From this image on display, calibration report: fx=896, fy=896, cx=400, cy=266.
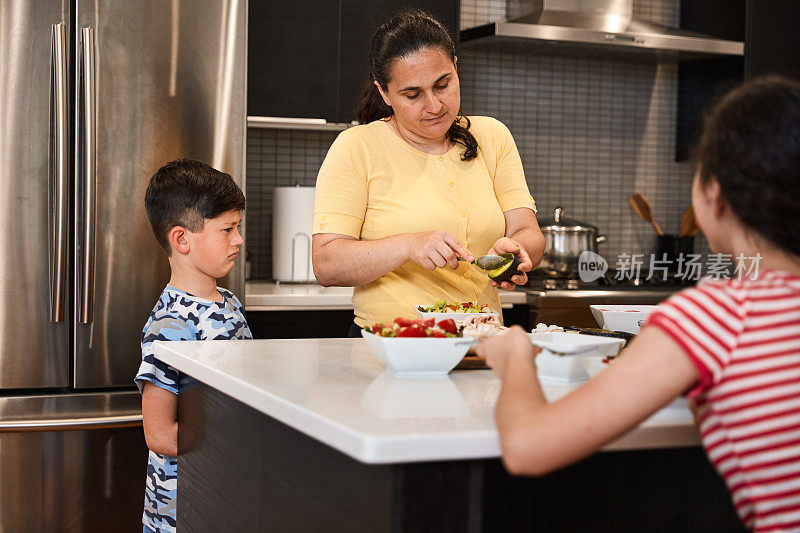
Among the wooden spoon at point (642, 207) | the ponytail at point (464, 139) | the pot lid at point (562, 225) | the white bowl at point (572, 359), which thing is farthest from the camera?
the wooden spoon at point (642, 207)

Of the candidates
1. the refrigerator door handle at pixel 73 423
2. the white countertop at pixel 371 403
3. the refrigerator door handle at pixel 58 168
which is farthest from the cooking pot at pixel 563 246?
the white countertop at pixel 371 403

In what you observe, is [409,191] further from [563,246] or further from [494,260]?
[563,246]

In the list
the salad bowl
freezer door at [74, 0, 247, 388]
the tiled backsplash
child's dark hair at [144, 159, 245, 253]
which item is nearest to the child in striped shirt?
the salad bowl

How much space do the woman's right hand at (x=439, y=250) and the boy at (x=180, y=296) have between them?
1.55 feet

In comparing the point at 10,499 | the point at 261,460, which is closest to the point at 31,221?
the point at 10,499

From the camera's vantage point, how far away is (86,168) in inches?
99.0

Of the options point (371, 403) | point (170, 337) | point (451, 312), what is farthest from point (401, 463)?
point (170, 337)

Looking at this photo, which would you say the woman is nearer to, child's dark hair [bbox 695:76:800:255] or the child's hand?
the child's hand

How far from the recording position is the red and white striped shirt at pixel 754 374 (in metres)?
0.89

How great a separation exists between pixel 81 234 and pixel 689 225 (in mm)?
2616

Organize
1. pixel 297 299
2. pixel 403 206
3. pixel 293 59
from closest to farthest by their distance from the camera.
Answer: pixel 403 206
pixel 297 299
pixel 293 59

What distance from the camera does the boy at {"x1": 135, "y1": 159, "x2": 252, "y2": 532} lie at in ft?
5.75

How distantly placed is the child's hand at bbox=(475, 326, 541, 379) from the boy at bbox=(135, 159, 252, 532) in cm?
83

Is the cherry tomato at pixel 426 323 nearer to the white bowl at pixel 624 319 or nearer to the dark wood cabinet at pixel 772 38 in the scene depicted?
the white bowl at pixel 624 319
